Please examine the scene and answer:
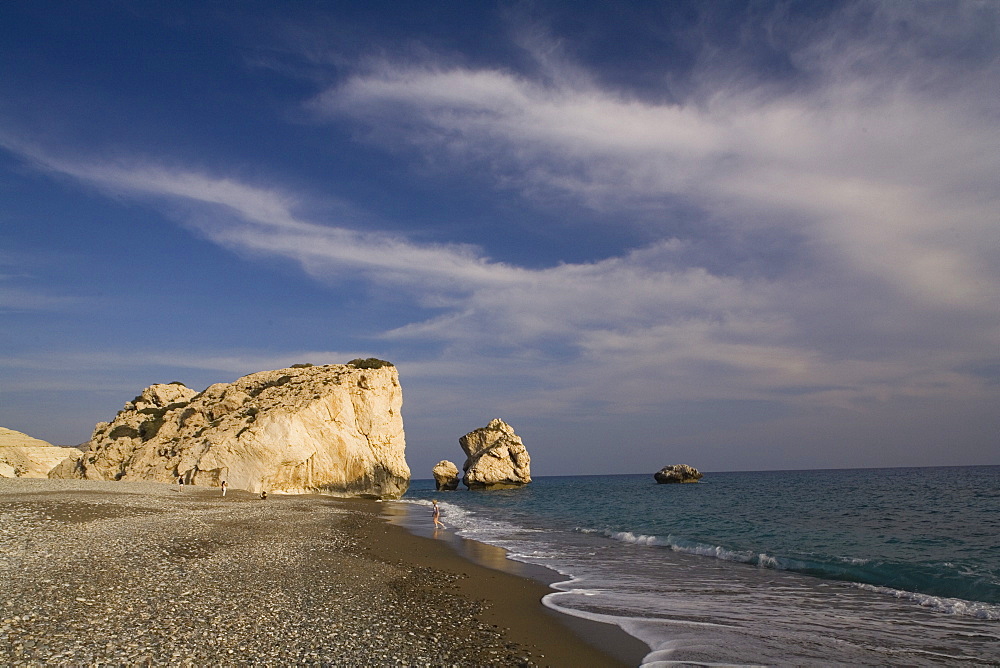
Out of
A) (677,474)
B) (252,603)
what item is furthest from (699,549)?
(677,474)

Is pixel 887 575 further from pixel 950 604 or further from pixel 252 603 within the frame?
pixel 252 603

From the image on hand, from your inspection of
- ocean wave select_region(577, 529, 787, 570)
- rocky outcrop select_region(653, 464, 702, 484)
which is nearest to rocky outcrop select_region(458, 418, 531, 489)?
rocky outcrop select_region(653, 464, 702, 484)

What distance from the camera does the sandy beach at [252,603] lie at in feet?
23.5

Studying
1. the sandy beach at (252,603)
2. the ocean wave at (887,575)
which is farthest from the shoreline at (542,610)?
Answer: the ocean wave at (887,575)

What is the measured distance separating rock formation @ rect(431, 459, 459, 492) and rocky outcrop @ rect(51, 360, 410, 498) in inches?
1723

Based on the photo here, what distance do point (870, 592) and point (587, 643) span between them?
933cm

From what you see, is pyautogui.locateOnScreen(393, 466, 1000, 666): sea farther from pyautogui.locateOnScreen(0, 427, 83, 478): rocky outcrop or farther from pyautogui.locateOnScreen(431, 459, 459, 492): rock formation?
pyautogui.locateOnScreen(431, 459, 459, 492): rock formation

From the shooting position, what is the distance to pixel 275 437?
41.1 metres

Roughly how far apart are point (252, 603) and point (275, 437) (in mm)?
34073

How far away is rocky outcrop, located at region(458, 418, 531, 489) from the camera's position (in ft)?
296

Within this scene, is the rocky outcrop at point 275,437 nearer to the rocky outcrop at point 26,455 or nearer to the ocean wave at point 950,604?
the rocky outcrop at point 26,455

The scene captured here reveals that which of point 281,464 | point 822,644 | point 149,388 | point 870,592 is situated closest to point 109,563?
point 822,644

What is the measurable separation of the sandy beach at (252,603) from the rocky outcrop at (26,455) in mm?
43168

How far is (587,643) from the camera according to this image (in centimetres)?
915
